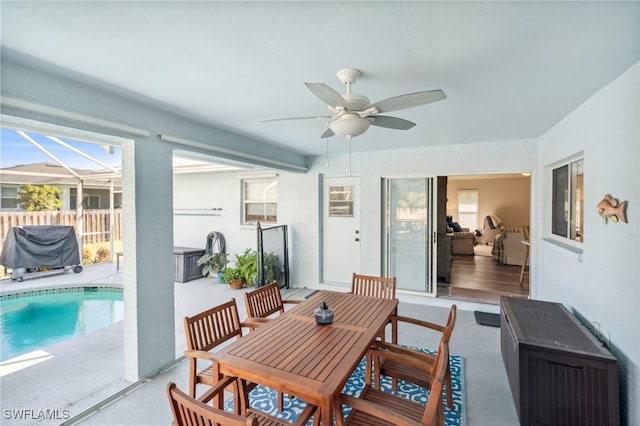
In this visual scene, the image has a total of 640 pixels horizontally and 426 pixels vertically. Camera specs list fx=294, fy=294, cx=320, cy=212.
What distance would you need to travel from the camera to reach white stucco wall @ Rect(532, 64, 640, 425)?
1.87m

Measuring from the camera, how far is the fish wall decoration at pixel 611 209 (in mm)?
1965

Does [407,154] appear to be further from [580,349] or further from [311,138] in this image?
[580,349]

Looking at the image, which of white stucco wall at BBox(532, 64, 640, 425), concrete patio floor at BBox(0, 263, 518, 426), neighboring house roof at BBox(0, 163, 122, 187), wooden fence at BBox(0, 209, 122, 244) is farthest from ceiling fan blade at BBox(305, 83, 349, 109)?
wooden fence at BBox(0, 209, 122, 244)

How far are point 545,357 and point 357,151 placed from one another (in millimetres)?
3926

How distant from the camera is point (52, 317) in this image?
4.96m

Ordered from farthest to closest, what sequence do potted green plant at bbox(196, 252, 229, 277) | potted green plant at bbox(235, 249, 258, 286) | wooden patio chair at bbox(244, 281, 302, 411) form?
potted green plant at bbox(196, 252, 229, 277) < potted green plant at bbox(235, 249, 258, 286) < wooden patio chair at bbox(244, 281, 302, 411)

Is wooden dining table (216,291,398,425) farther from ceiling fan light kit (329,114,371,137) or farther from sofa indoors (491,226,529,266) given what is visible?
sofa indoors (491,226,529,266)

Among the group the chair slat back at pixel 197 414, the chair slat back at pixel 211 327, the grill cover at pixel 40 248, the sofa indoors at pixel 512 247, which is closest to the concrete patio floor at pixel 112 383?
the chair slat back at pixel 211 327

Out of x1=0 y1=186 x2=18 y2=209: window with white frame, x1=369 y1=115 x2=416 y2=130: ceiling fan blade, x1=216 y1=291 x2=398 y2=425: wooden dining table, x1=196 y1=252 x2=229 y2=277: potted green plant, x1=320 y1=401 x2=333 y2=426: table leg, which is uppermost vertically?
x1=369 y1=115 x2=416 y2=130: ceiling fan blade

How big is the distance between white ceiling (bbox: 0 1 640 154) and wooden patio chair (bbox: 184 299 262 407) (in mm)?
1723

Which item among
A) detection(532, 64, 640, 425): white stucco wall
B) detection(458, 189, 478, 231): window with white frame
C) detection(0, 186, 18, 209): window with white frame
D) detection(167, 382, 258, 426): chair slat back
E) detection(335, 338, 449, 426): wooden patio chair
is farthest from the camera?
detection(458, 189, 478, 231): window with white frame

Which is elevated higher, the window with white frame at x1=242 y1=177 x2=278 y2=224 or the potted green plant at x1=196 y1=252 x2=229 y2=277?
the window with white frame at x1=242 y1=177 x2=278 y2=224

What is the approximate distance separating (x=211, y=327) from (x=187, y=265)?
190 inches

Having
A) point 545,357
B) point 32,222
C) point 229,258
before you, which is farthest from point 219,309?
point 32,222
